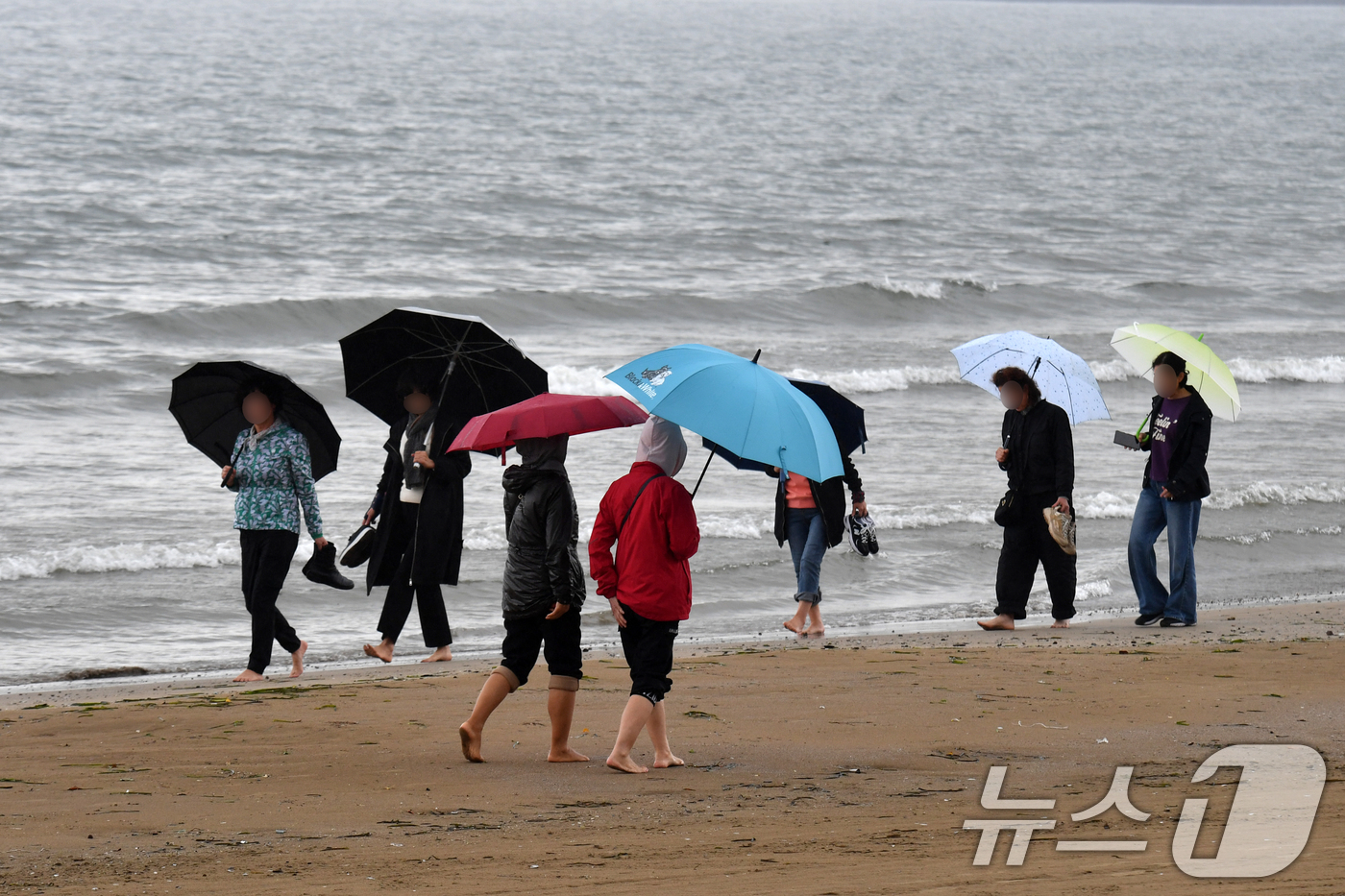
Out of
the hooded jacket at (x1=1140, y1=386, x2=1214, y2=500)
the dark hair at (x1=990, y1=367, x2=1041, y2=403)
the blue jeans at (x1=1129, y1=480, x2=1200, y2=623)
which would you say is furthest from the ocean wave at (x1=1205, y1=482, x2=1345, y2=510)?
the dark hair at (x1=990, y1=367, x2=1041, y2=403)

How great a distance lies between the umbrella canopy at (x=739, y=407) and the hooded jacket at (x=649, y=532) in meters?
0.24

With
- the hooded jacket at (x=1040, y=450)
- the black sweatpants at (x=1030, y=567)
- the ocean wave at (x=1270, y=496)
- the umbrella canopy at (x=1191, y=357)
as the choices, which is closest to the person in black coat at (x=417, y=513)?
the hooded jacket at (x=1040, y=450)

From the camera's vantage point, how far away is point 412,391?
7211 millimetres

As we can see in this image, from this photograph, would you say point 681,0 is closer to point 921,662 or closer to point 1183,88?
point 1183,88

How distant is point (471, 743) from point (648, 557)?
1.09 metres

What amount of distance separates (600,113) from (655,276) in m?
27.9

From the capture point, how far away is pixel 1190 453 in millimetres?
8102

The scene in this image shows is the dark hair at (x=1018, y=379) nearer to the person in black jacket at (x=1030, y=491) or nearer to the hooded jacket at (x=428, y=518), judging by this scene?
the person in black jacket at (x=1030, y=491)

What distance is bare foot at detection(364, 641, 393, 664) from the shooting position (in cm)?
775

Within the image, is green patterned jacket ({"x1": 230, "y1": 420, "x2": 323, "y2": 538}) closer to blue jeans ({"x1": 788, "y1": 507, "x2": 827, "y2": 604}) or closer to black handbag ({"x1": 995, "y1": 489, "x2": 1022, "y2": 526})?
blue jeans ({"x1": 788, "y1": 507, "x2": 827, "y2": 604})

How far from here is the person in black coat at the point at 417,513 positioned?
23.9 feet

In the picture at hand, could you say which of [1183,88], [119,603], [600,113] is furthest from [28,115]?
[1183,88]

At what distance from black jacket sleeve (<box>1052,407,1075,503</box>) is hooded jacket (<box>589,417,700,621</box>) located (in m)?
3.92

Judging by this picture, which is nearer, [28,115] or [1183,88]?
[28,115]
